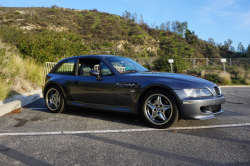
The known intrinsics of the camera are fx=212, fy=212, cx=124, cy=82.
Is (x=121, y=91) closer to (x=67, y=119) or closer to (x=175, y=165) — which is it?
(x=67, y=119)

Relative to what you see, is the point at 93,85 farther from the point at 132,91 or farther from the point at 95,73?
the point at 132,91

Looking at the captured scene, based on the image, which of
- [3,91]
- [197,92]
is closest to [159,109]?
[197,92]

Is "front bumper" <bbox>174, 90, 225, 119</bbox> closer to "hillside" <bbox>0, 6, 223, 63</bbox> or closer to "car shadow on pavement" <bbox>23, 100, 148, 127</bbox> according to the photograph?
"car shadow on pavement" <bbox>23, 100, 148, 127</bbox>

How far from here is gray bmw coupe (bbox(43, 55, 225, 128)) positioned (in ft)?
12.7

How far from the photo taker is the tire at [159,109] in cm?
392

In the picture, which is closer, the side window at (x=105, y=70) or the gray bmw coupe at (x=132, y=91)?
the gray bmw coupe at (x=132, y=91)

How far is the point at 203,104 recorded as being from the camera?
3.80m

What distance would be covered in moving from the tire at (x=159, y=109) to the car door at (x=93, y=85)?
31.8 inches

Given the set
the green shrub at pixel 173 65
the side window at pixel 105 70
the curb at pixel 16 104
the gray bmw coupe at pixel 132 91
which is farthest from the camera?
the green shrub at pixel 173 65

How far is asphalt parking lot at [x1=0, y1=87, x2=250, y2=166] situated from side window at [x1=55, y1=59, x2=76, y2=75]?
1.25 meters

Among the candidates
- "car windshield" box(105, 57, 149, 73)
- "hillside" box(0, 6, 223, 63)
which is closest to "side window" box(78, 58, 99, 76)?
"car windshield" box(105, 57, 149, 73)

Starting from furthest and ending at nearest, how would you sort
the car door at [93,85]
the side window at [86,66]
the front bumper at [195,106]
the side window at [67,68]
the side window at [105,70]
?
the side window at [67,68] < the side window at [86,66] < the side window at [105,70] < the car door at [93,85] < the front bumper at [195,106]

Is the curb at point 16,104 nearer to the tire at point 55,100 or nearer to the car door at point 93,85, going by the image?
the tire at point 55,100

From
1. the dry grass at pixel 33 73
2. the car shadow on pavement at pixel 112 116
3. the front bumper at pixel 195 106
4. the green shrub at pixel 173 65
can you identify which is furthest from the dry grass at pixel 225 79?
the front bumper at pixel 195 106
